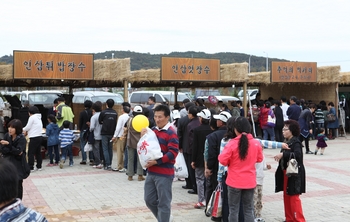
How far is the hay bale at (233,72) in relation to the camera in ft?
51.3

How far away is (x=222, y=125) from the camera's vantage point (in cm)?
653

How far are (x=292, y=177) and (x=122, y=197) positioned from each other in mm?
3409

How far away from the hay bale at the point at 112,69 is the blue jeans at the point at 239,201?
8672 mm

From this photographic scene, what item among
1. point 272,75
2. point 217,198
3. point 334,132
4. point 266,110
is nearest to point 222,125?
point 217,198

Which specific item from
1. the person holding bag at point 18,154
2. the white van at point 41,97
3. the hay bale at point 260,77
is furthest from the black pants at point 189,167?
the white van at point 41,97

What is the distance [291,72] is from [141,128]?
13.3 m

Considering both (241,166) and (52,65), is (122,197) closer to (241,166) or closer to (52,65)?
(241,166)

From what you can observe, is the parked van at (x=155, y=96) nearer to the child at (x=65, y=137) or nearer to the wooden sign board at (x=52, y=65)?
the wooden sign board at (x=52, y=65)

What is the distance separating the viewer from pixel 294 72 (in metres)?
17.6

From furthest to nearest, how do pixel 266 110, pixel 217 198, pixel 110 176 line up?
pixel 266 110 < pixel 110 176 < pixel 217 198

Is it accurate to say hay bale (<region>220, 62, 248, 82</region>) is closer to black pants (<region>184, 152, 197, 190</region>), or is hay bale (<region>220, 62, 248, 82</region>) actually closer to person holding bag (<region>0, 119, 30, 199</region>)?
black pants (<region>184, 152, 197, 190</region>)

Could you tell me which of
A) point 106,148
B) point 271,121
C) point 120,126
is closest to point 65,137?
point 106,148

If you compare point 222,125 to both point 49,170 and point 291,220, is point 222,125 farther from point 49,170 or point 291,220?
point 49,170

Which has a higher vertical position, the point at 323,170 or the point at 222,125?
the point at 222,125
